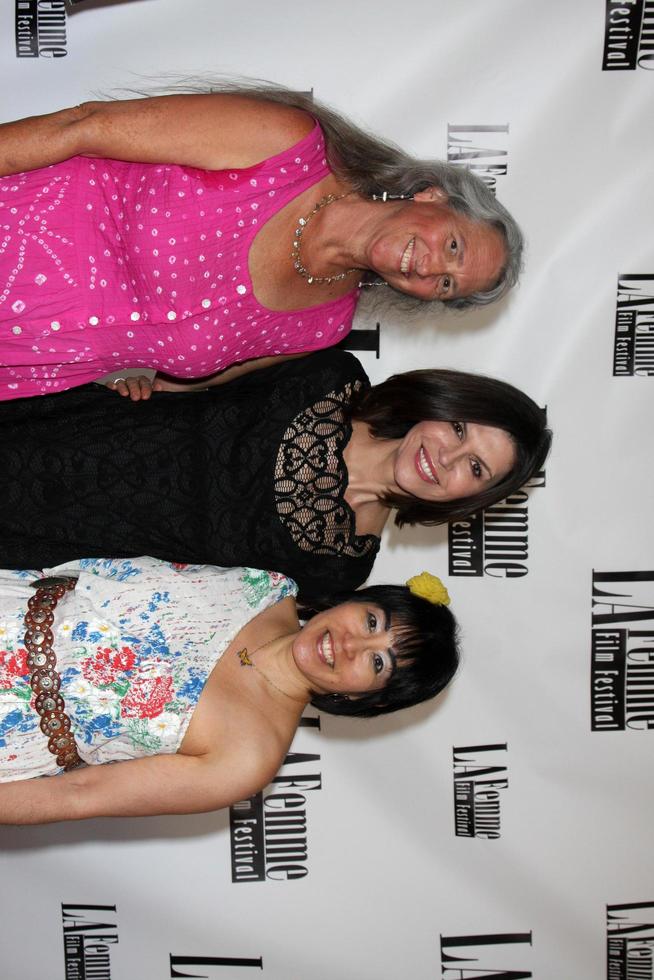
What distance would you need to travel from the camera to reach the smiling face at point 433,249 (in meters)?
1.36

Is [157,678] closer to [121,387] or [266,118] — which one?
[121,387]

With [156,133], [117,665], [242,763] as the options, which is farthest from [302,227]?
[242,763]

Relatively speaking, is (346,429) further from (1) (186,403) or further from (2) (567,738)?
(2) (567,738)

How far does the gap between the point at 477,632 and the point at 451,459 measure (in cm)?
70

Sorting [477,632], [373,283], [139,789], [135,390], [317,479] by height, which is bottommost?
[477,632]

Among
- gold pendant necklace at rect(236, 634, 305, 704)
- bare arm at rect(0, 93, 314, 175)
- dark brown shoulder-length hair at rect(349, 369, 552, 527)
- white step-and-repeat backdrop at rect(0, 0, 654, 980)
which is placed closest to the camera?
bare arm at rect(0, 93, 314, 175)

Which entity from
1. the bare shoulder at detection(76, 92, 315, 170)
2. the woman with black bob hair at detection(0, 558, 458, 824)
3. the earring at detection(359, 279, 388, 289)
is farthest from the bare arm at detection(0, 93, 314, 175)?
the woman with black bob hair at detection(0, 558, 458, 824)

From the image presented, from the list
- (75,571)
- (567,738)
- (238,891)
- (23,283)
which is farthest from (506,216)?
(238,891)

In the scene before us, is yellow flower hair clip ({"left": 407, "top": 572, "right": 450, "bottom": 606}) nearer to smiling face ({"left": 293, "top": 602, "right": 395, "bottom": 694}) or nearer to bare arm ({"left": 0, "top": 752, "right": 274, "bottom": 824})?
smiling face ({"left": 293, "top": 602, "right": 395, "bottom": 694})

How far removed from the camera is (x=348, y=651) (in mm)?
1452

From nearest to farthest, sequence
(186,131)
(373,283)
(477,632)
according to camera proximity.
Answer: (186,131), (373,283), (477,632)

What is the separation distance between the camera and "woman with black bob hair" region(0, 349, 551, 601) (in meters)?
1.50

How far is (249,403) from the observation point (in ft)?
5.04

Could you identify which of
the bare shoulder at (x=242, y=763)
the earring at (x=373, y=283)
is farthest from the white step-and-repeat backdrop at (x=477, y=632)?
the bare shoulder at (x=242, y=763)
